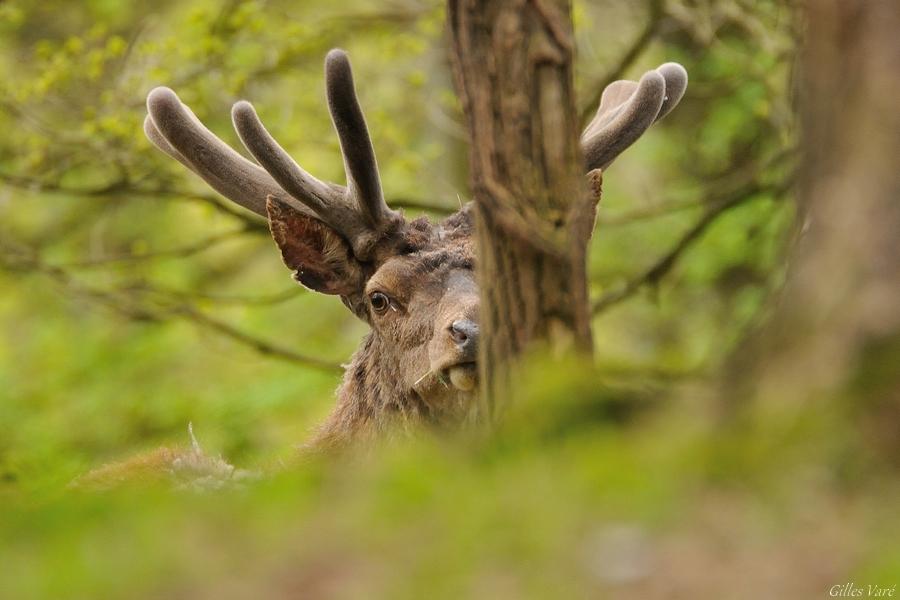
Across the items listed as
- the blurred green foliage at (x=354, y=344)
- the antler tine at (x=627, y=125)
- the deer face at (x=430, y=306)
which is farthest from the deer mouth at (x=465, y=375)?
the antler tine at (x=627, y=125)

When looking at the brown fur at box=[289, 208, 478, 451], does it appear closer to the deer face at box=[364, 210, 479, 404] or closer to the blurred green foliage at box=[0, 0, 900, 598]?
the deer face at box=[364, 210, 479, 404]

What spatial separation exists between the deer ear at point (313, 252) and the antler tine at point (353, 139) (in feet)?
0.75

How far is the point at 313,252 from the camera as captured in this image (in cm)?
657

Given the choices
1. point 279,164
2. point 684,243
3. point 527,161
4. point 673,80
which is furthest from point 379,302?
point 684,243

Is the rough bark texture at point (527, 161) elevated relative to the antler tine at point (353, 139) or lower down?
lower down

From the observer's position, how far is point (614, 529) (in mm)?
2816

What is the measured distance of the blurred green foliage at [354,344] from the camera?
2807mm

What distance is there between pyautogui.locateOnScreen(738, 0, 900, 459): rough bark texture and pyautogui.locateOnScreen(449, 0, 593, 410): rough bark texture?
0.59 m

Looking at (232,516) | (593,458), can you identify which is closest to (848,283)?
(593,458)

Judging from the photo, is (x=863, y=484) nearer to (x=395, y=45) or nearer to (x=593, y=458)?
(x=593, y=458)

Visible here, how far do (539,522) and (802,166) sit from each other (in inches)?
42.1

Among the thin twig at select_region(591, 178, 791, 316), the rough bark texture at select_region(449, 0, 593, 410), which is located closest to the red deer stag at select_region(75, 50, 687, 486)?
→ the rough bark texture at select_region(449, 0, 593, 410)

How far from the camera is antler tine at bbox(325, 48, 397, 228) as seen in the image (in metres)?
5.30

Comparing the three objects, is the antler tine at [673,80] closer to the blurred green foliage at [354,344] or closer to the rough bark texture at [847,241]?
the blurred green foliage at [354,344]
